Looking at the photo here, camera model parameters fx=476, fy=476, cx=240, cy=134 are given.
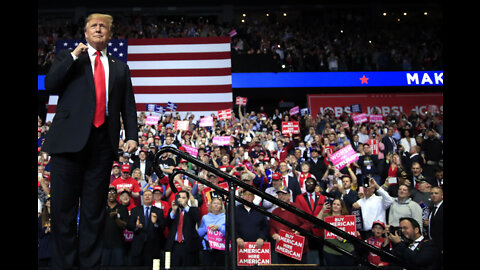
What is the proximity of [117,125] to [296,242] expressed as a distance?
11.9 feet

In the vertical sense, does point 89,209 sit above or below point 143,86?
below

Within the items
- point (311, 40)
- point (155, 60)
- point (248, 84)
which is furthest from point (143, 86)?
point (311, 40)

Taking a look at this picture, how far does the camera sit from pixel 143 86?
15.3 metres

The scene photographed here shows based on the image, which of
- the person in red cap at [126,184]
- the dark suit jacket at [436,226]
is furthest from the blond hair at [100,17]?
the person in red cap at [126,184]

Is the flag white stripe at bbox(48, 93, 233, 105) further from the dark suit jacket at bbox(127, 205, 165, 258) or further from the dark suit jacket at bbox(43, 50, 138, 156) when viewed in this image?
the dark suit jacket at bbox(43, 50, 138, 156)

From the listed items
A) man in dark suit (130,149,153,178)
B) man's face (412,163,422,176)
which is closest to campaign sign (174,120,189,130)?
man in dark suit (130,149,153,178)

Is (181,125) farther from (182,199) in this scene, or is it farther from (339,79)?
(339,79)

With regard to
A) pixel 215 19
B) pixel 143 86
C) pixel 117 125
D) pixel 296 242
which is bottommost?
pixel 296 242

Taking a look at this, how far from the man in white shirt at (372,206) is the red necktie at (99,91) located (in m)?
5.01

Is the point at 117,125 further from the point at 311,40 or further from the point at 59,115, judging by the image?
the point at 311,40

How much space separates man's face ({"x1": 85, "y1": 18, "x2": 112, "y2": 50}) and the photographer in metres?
3.50

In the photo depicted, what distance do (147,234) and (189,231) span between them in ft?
1.93

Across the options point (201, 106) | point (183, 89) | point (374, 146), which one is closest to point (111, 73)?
point (374, 146)

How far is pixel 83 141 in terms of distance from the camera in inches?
83.4
